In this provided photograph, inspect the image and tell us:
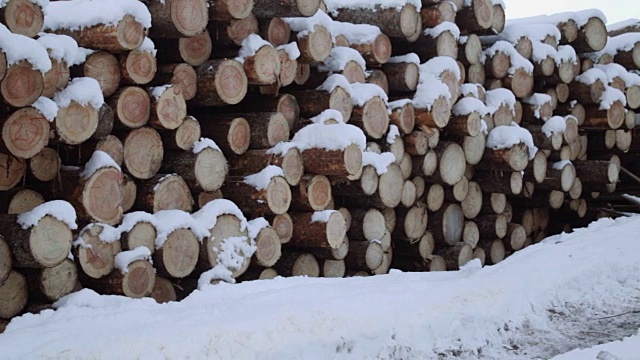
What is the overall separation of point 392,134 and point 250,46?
175cm

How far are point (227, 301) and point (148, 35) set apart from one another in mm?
1992

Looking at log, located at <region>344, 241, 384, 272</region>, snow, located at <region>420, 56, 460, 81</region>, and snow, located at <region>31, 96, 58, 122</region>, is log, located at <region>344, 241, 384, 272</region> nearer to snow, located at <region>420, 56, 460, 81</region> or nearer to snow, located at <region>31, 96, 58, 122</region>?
snow, located at <region>420, 56, 460, 81</region>

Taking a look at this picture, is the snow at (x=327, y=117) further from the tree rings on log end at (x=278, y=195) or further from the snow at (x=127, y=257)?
the snow at (x=127, y=257)

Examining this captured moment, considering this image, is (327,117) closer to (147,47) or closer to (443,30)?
(147,47)

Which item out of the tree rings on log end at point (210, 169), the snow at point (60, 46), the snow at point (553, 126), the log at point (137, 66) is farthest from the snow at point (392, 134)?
the snow at point (60, 46)

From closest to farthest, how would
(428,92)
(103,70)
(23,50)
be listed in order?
(23,50), (103,70), (428,92)

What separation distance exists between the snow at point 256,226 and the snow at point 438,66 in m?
2.42

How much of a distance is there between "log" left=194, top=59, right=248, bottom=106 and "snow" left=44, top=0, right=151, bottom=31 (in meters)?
0.69

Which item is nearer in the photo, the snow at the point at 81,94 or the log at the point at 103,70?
the snow at the point at 81,94

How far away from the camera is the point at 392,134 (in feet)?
22.4

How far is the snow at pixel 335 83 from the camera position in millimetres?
6266

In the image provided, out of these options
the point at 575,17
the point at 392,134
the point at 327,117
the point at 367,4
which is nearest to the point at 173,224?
the point at 327,117

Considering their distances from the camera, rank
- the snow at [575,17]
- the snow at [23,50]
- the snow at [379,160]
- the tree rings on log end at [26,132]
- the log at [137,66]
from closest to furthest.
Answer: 1. the snow at [23,50]
2. the tree rings on log end at [26,132]
3. the log at [137,66]
4. the snow at [379,160]
5. the snow at [575,17]

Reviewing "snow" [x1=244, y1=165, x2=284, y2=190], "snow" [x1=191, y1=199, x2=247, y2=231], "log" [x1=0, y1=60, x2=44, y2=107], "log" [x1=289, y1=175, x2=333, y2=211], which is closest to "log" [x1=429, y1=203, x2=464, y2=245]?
"log" [x1=289, y1=175, x2=333, y2=211]
